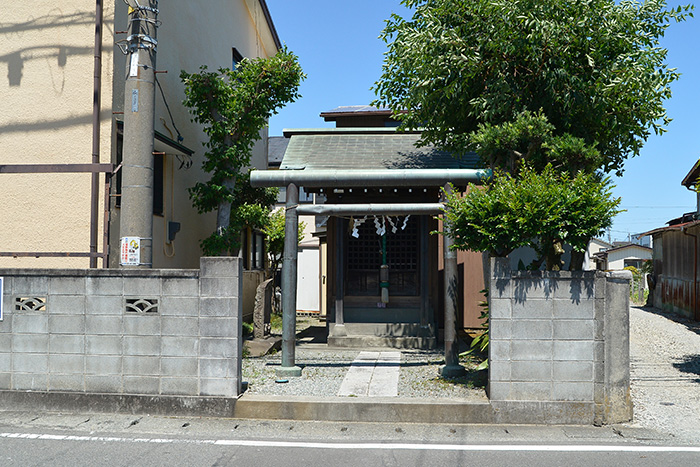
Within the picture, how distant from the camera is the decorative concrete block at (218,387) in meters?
6.82

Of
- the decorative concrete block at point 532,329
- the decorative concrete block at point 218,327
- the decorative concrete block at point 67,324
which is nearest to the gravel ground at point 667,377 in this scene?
the decorative concrete block at point 532,329

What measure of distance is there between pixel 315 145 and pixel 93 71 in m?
5.25

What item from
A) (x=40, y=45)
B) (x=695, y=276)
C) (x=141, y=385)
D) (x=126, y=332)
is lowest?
(x=141, y=385)

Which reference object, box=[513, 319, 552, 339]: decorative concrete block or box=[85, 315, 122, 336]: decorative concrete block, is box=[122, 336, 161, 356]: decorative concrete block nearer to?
box=[85, 315, 122, 336]: decorative concrete block

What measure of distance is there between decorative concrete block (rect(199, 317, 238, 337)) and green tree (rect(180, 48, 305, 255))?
407cm

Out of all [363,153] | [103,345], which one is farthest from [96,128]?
[363,153]

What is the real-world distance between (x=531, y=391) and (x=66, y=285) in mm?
6085

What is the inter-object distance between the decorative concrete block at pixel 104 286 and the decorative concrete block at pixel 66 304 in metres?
0.16

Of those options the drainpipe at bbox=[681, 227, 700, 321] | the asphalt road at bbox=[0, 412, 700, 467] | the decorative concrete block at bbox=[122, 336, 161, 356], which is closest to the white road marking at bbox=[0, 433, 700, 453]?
the asphalt road at bbox=[0, 412, 700, 467]

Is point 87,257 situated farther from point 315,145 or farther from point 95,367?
point 315,145

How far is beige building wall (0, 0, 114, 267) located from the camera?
927 cm

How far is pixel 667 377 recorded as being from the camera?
8.97 meters

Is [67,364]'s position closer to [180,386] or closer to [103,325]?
[103,325]

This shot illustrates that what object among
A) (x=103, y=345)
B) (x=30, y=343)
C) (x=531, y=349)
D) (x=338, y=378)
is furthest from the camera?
(x=338, y=378)
